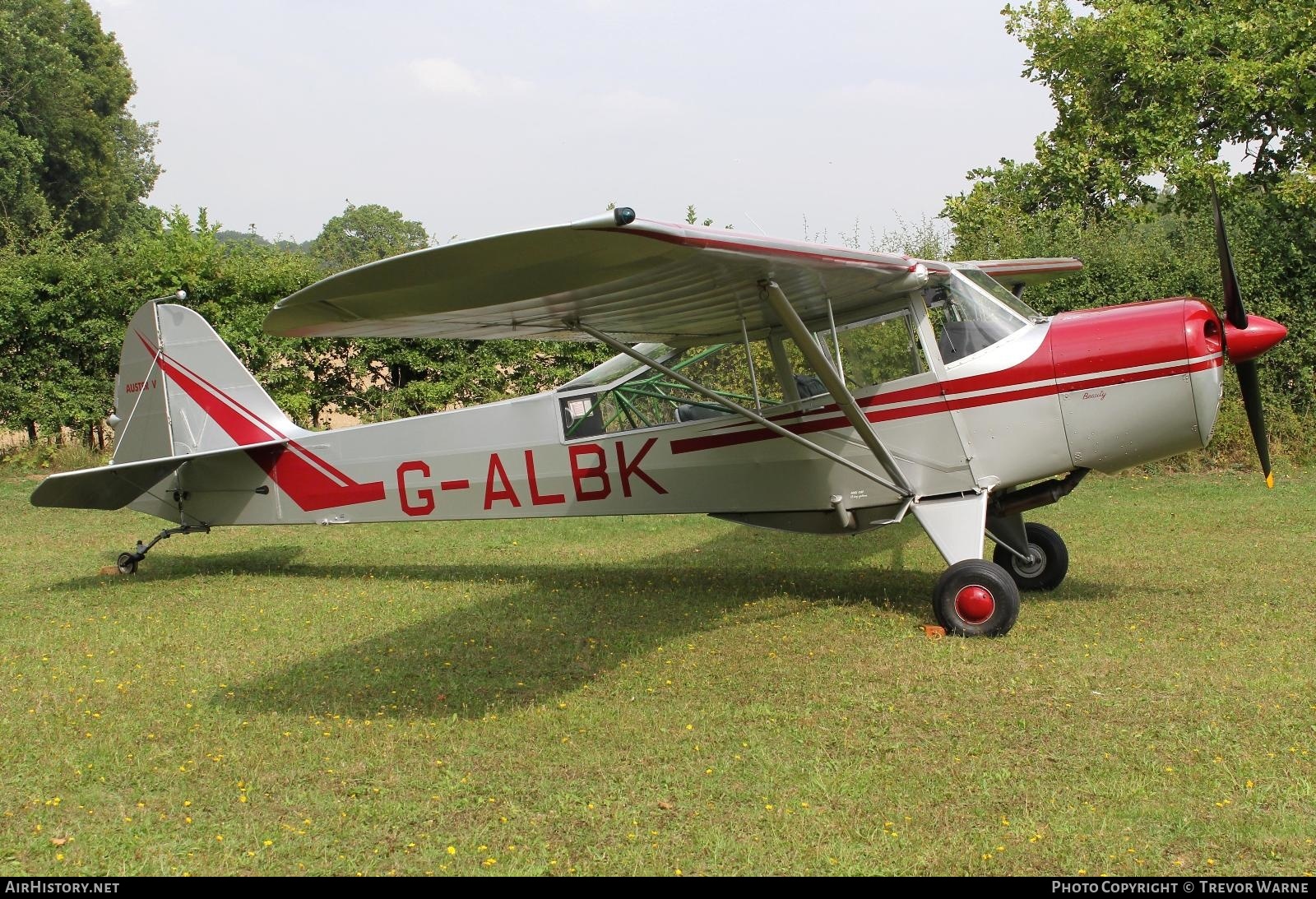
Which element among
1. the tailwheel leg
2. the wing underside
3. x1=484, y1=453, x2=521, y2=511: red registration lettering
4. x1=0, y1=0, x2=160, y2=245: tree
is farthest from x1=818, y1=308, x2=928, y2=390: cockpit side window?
x1=0, y1=0, x2=160, y2=245: tree

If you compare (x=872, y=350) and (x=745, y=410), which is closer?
(x=745, y=410)

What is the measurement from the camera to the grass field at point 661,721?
3.74 m

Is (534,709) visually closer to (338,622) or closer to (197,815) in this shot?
(197,815)

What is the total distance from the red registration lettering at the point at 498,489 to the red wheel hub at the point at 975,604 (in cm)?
348

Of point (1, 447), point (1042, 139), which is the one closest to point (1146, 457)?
point (1042, 139)

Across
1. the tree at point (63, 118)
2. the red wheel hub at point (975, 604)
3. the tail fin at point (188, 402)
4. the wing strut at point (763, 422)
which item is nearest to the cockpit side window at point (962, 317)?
the wing strut at point (763, 422)

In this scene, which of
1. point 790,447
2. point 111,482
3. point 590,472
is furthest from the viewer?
point 111,482

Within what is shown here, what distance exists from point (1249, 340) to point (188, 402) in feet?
26.9

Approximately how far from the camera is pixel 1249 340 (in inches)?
258

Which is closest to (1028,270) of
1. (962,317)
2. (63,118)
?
(962,317)

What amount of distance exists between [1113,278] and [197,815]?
13.2 meters

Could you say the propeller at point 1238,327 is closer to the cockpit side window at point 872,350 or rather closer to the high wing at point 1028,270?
the cockpit side window at point 872,350

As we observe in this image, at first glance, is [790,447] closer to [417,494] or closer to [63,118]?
[417,494]

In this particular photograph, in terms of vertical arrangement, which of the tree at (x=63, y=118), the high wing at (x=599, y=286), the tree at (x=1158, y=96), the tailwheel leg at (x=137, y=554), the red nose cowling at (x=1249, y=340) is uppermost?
the tree at (x=63, y=118)
